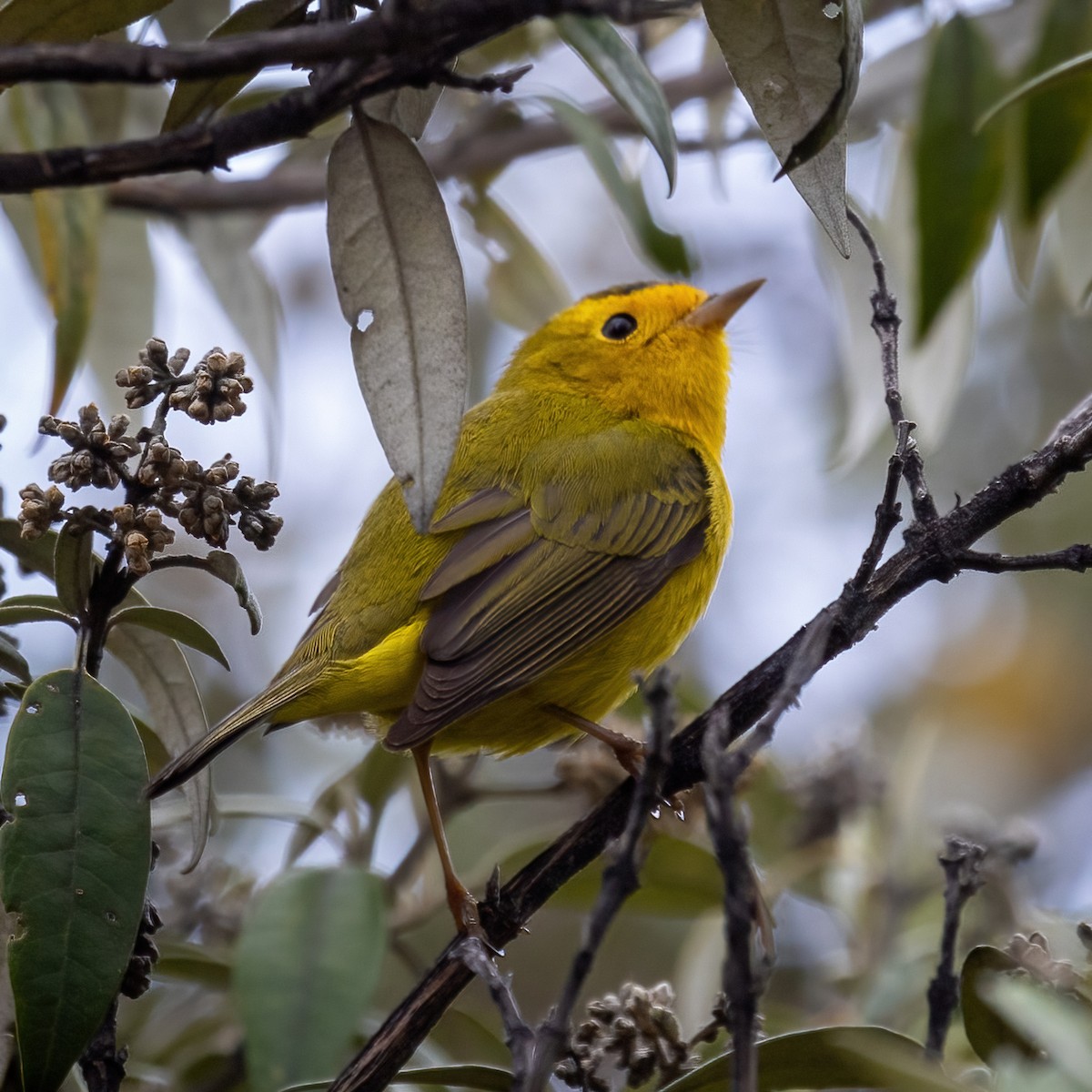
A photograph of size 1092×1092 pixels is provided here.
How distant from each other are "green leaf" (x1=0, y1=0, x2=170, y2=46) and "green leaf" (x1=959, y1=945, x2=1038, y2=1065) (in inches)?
84.5

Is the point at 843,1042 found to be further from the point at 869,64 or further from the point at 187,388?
the point at 869,64

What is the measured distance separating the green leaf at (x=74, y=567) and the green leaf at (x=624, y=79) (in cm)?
117

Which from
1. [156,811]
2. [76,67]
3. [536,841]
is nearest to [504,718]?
[536,841]

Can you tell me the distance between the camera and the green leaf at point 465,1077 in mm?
2328

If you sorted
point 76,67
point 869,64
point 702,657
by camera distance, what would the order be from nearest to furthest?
point 76,67 < point 869,64 < point 702,657

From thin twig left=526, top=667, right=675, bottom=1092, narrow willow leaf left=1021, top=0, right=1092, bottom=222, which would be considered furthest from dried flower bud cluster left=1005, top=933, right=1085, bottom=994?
narrow willow leaf left=1021, top=0, right=1092, bottom=222

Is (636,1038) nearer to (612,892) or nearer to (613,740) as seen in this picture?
(612,892)

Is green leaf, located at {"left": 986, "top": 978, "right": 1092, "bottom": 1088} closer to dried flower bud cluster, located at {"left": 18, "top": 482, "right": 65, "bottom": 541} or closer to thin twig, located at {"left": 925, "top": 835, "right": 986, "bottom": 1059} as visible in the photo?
thin twig, located at {"left": 925, "top": 835, "right": 986, "bottom": 1059}

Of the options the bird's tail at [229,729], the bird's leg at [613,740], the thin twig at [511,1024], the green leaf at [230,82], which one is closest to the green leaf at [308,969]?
the bird's tail at [229,729]

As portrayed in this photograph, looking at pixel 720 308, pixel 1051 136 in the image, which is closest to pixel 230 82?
pixel 1051 136

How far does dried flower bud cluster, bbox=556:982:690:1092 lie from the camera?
2408mm

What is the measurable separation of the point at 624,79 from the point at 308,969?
1877 millimetres

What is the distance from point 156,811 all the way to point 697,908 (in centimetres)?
146

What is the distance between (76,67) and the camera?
1636 mm
